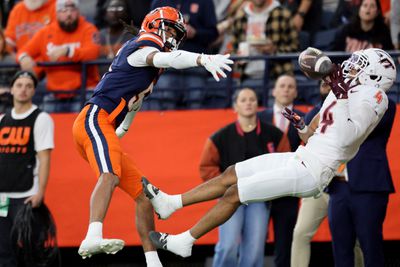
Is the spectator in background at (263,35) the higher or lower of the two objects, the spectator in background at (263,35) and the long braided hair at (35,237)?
Result: the higher

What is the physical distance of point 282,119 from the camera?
41.0ft

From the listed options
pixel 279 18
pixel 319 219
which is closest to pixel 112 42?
pixel 279 18

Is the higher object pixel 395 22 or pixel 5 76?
pixel 395 22

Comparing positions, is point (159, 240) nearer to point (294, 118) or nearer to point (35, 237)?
point (294, 118)

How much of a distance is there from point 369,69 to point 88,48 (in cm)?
419

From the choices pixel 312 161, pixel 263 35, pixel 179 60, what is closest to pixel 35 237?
pixel 263 35

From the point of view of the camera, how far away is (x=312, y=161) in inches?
394

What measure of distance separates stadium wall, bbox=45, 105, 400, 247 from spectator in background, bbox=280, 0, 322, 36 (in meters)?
1.50

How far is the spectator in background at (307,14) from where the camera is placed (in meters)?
13.9

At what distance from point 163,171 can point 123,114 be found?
2.87 meters

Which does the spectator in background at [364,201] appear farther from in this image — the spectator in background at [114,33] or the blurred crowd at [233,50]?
the spectator in background at [114,33]

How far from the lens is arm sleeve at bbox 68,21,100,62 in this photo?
13.4 metres

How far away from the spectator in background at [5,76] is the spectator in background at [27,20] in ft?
0.35

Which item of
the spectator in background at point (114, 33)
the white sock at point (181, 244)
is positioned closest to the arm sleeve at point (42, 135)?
the spectator in background at point (114, 33)
